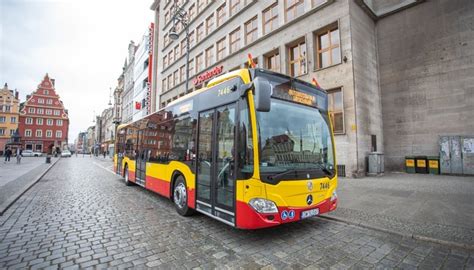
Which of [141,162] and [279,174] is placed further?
[141,162]

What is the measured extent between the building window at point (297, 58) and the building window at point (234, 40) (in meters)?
6.39

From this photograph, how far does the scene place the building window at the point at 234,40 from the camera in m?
21.3

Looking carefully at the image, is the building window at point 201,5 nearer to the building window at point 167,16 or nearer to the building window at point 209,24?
the building window at point 209,24

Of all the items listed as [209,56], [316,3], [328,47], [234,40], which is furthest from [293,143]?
[209,56]

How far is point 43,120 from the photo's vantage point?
64.5m

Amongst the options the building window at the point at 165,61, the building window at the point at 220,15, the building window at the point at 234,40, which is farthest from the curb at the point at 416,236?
the building window at the point at 165,61

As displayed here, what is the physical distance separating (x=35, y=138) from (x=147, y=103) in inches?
1821

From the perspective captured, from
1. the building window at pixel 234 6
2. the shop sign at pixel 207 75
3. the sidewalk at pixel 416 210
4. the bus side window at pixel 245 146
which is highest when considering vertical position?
the building window at pixel 234 6

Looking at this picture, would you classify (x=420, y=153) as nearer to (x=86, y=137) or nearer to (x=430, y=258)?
(x=430, y=258)

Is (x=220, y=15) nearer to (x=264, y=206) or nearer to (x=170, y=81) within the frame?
(x=170, y=81)

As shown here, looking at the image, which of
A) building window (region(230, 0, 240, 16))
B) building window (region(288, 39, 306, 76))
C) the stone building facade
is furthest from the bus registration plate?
building window (region(230, 0, 240, 16))

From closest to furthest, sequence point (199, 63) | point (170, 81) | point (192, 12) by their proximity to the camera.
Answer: point (199, 63)
point (192, 12)
point (170, 81)

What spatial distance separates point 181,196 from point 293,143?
326 cm

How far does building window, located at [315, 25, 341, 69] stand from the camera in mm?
13852
